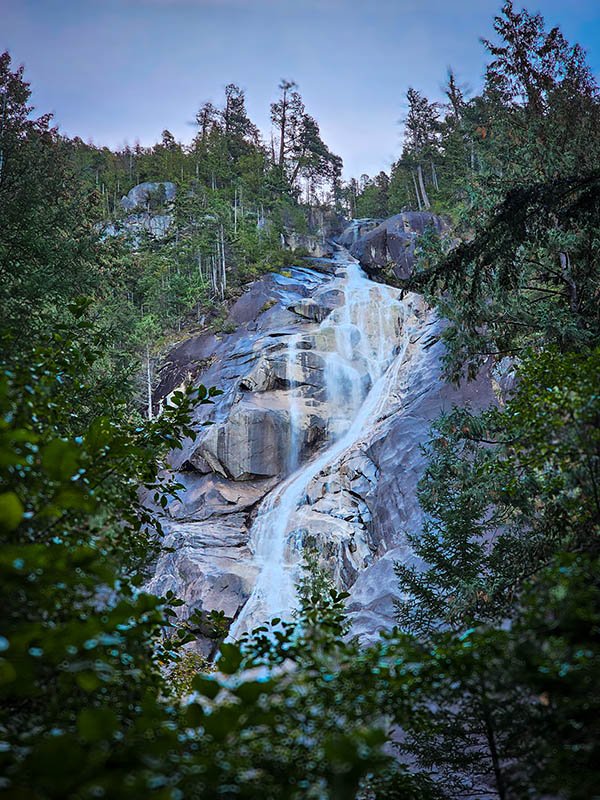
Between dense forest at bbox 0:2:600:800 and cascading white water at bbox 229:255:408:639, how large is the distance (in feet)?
8.34

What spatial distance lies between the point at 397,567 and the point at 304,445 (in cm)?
1332

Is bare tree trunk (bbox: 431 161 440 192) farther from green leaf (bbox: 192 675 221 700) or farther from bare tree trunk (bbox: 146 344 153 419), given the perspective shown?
green leaf (bbox: 192 675 221 700)

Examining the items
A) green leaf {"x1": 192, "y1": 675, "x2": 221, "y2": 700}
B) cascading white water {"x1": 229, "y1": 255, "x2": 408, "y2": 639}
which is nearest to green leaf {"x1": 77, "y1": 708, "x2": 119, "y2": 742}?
green leaf {"x1": 192, "y1": 675, "x2": 221, "y2": 700}

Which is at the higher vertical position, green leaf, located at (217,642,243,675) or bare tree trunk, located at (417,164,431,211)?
bare tree trunk, located at (417,164,431,211)

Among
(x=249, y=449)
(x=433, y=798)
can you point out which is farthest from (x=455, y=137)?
(x=433, y=798)

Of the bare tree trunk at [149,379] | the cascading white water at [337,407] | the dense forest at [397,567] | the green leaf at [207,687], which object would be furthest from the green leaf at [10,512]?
the bare tree trunk at [149,379]

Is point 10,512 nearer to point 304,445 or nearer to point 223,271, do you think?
point 304,445

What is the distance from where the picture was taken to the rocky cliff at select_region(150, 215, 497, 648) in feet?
50.2

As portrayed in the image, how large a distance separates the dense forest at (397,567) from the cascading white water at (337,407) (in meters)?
2.54

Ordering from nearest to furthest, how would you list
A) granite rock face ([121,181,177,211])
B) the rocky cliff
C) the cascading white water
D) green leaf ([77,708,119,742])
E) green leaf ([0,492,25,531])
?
green leaf ([77,708,119,742]) < green leaf ([0,492,25,531]) < the rocky cliff < the cascading white water < granite rock face ([121,181,177,211])

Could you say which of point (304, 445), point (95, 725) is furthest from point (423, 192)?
point (95, 725)

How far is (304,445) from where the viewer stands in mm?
22109

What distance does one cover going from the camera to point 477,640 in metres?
2.21

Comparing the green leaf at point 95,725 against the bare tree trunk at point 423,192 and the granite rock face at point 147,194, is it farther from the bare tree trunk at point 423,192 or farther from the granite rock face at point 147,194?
the granite rock face at point 147,194
